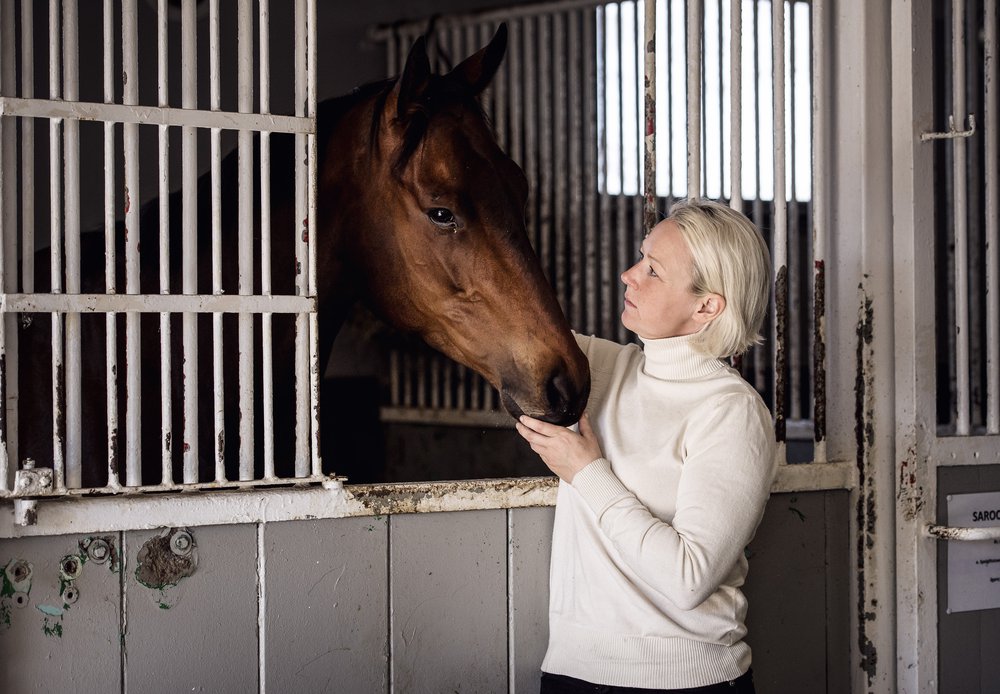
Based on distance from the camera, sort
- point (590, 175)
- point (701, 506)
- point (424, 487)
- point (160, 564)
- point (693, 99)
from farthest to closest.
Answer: point (590, 175) < point (693, 99) < point (424, 487) < point (160, 564) < point (701, 506)

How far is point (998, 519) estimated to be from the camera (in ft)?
5.71

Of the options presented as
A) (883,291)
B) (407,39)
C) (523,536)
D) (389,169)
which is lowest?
(523,536)

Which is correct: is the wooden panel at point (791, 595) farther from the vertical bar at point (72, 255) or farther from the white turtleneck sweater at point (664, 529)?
the vertical bar at point (72, 255)

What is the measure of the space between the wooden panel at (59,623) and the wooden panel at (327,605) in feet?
0.66

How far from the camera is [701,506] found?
111cm

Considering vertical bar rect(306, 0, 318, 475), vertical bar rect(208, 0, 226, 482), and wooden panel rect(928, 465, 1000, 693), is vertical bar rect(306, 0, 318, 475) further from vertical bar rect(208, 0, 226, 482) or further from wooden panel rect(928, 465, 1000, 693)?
wooden panel rect(928, 465, 1000, 693)

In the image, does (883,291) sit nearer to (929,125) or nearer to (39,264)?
(929,125)

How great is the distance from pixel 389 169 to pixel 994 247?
3.72 feet

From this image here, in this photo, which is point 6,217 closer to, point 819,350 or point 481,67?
point 481,67

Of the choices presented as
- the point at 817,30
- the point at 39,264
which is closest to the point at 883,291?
the point at 817,30

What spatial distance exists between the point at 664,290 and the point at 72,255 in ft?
2.53

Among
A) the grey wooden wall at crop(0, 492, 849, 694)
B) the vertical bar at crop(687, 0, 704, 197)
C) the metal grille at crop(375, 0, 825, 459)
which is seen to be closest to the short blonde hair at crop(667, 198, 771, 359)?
the vertical bar at crop(687, 0, 704, 197)

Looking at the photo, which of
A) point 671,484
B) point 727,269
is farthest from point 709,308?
point 671,484

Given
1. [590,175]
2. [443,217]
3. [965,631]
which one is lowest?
[965,631]
